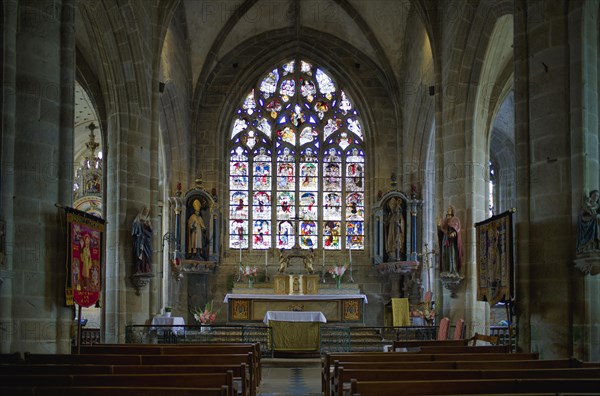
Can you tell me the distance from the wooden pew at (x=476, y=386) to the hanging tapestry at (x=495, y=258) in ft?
20.3

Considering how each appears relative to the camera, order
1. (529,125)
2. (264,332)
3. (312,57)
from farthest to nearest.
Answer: (312,57)
(264,332)
(529,125)

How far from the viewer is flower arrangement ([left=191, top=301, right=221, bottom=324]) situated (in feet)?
71.5

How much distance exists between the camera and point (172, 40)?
76.8 ft

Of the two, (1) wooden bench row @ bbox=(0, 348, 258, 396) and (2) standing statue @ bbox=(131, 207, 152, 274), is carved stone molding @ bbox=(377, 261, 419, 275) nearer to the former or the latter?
(2) standing statue @ bbox=(131, 207, 152, 274)

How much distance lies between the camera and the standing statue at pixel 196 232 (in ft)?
78.3

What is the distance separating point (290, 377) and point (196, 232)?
9.46m

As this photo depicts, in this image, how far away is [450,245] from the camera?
17.7m

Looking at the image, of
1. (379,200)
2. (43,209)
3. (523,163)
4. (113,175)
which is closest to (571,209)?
(523,163)

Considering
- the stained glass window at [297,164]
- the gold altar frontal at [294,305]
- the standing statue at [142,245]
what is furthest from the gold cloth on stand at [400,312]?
the standing statue at [142,245]

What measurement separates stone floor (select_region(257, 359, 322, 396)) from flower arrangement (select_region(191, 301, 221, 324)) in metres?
4.43

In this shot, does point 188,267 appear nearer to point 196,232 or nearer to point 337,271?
point 196,232

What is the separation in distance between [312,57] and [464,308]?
12.6m

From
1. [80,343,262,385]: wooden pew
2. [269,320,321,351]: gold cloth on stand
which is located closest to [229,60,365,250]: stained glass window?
[269,320,321,351]: gold cloth on stand

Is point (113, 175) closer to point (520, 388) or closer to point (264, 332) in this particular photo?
point (264, 332)
